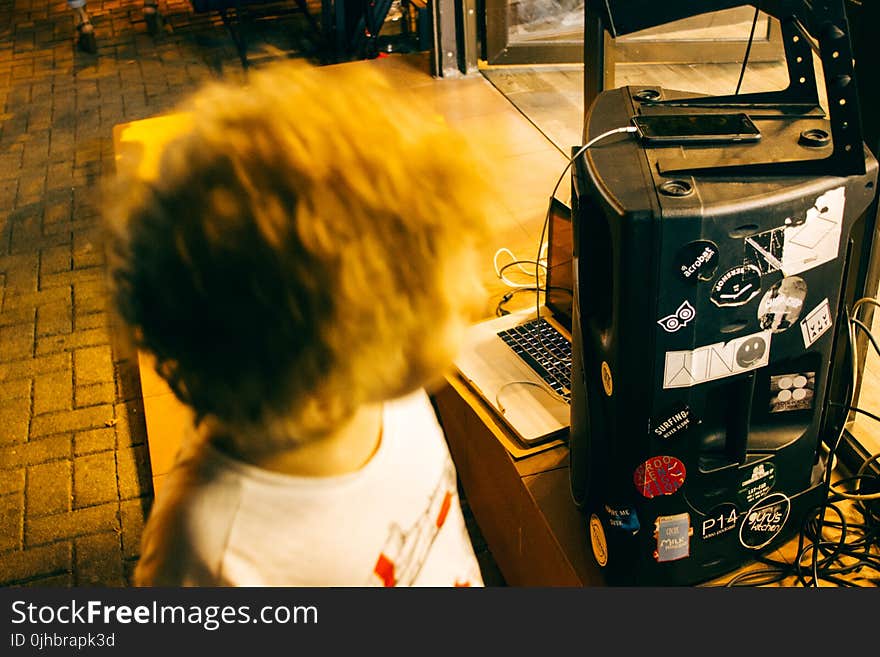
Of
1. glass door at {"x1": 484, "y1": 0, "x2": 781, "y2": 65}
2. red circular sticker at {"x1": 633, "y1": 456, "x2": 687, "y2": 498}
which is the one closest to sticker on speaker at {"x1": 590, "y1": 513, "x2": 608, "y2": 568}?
red circular sticker at {"x1": 633, "y1": 456, "x2": 687, "y2": 498}

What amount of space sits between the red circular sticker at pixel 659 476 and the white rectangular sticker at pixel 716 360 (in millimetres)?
148

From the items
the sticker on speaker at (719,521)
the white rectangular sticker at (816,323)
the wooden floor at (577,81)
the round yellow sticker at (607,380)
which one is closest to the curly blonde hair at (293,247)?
the round yellow sticker at (607,380)

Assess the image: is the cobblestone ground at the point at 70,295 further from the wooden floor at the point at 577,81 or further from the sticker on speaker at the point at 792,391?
the wooden floor at the point at 577,81

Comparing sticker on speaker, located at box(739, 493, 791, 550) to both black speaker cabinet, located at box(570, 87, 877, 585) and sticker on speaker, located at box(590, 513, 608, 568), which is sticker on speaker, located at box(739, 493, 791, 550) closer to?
black speaker cabinet, located at box(570, 87, 877, 585)

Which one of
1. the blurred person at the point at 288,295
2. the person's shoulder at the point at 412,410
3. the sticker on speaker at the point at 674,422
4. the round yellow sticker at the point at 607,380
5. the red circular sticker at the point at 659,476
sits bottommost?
the red circular sticker at the point at 659,476

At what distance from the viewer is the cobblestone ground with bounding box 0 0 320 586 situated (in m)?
2.58

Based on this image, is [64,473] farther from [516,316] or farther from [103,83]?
[103,83]

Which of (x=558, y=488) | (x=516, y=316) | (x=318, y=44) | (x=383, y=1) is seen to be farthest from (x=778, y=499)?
(x=318, y=44)

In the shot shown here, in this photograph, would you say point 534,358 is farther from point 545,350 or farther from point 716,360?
point 716,360

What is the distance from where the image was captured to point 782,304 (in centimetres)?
137

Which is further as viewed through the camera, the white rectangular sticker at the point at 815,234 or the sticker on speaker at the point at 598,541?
the sticker on speaker at the point at 598,541

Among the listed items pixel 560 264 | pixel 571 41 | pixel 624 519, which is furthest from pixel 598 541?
pixel 571 41

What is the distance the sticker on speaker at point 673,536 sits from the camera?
1.52 meters

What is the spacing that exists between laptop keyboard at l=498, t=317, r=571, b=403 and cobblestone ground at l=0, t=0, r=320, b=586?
2.90 feet
